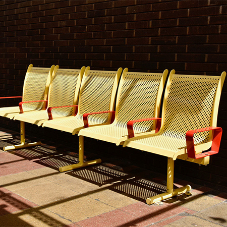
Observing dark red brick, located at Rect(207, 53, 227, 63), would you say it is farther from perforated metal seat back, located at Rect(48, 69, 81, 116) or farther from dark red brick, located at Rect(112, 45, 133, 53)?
perforated metal seat back, located at Rect(48, 69, 81, 116)

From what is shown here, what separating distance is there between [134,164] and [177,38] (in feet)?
5.77

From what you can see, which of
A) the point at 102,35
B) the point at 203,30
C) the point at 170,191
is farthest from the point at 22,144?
the point at 203,30

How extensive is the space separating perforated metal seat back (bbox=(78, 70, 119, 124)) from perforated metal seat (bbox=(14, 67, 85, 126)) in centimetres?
16

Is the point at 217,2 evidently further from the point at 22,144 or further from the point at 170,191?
the point at 22,144

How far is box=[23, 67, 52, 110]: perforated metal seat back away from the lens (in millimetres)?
6000

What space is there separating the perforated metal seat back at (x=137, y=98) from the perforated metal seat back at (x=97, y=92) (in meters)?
0.19

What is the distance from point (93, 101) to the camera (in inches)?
201

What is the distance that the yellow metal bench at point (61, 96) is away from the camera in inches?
211

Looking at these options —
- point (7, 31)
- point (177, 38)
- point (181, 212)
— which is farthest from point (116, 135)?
point (7, 31)

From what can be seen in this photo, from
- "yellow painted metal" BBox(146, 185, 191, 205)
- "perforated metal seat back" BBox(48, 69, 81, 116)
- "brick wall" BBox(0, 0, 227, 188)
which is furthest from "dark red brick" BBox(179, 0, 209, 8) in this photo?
"yellow painted metal" BBox(146, 185, 191, 205)

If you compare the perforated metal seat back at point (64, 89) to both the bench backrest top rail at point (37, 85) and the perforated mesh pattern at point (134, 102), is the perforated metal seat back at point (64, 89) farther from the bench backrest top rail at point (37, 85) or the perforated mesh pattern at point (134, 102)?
the perforated mesh pattern at point (134, 102)

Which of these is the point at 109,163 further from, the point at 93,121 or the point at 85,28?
the point at 85,28

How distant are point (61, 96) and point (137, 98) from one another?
151cm

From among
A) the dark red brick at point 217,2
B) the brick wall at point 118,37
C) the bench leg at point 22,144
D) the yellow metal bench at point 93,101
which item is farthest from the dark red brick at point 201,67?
the bench leg at point 22,144
